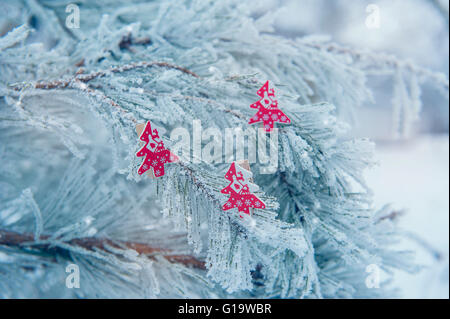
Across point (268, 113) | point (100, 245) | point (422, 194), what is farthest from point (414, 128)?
point (100, 245)

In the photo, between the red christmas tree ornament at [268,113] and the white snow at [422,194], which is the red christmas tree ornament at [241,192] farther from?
the white snow at [422,194]

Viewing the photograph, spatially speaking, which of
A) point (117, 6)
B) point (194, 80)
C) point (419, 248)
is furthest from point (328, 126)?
point (419, 248)

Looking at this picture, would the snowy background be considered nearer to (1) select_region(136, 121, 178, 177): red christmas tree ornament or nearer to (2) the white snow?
(2) the white snow

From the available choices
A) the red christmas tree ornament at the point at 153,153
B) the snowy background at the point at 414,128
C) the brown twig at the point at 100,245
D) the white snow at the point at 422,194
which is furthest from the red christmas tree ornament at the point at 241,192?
the white snow at the point at 422,194

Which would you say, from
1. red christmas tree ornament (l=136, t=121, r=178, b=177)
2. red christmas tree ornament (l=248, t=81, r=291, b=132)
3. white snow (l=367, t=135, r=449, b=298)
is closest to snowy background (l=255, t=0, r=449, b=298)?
white snow (l=367, t=135, r=449, b=298)

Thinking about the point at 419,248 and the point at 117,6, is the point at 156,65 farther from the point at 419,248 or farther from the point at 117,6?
the point at 419,248

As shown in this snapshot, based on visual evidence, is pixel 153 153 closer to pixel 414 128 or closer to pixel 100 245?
pixel 100 245
